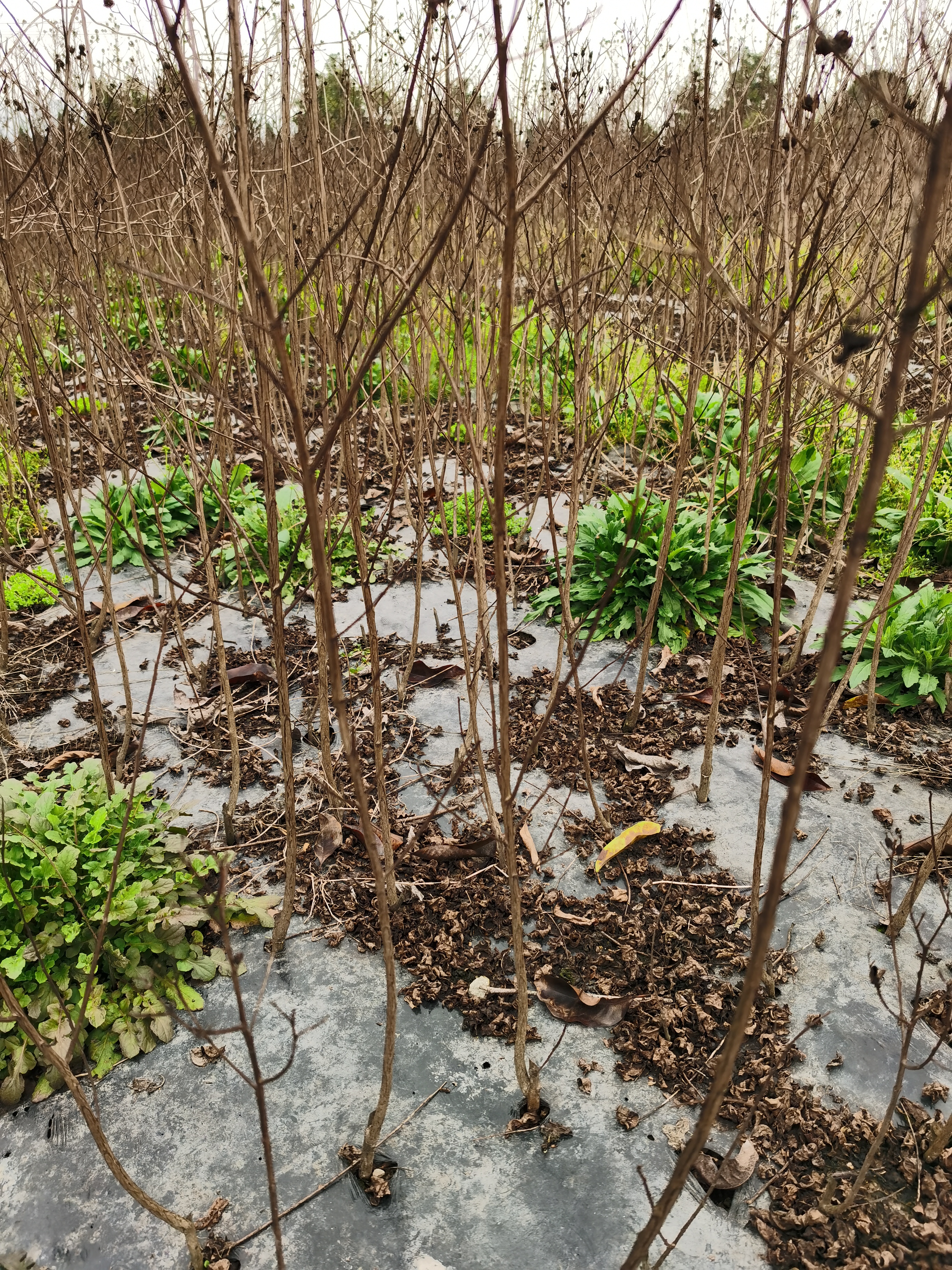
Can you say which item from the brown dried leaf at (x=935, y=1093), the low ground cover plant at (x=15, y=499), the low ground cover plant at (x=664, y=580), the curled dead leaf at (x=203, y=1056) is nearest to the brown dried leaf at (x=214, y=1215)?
the curled dead leaf at (x=203, y=1056)

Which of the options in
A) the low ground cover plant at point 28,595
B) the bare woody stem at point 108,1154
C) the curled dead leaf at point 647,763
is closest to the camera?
the bare woody stem at point 108,1154

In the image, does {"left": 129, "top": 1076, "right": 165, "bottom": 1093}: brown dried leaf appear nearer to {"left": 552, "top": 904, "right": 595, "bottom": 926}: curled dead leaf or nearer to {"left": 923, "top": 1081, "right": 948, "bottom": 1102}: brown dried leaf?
{"left": 552, "top": 904, "right": 595, "bottom": 926}: curled dead leaf

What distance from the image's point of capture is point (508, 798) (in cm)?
138

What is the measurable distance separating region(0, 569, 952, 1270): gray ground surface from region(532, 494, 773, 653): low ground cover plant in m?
1.44

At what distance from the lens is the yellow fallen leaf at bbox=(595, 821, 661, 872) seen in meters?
2.36

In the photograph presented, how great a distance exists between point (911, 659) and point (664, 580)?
106 cm

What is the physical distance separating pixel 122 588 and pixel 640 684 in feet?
8.86

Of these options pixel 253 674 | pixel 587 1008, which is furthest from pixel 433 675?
pixel 587 1008

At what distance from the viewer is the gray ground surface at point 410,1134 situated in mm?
1501

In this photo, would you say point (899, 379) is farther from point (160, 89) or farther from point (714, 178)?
point (714, 178)

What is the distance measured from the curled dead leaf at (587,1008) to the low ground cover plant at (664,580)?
68.1 inches

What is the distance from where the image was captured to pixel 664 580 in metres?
3.67

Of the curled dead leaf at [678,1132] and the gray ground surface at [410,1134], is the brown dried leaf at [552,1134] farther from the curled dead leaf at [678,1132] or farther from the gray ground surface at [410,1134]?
the curled dead leaf at [678,1132]

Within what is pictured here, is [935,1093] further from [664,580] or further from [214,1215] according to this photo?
[664,580]
